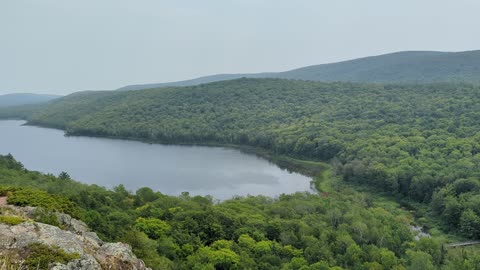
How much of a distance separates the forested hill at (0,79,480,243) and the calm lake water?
9.50 metres

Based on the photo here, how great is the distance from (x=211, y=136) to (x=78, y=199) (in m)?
83.2

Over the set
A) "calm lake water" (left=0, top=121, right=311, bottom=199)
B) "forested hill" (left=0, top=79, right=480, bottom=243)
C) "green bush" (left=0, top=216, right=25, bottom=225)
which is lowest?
"calm lake water" (left=0, top=121, right=311, bottom=199)

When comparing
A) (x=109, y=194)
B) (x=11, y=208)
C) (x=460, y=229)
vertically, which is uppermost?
(x=11, y=208)

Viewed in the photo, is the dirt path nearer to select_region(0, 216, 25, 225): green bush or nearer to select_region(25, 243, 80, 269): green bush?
select_region(0, 216, 25, 225): green bush

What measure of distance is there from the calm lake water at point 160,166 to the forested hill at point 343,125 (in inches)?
374

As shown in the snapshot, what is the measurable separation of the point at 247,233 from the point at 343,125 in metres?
72.9

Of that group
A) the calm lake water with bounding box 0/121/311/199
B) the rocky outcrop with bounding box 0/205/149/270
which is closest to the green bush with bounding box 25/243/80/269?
the rocky outcrop with bounding box 0/205/149/270

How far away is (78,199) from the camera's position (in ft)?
95.9

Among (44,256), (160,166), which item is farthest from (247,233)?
(160,166)

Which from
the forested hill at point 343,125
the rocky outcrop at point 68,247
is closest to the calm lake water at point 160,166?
the forested hill at point 343,125

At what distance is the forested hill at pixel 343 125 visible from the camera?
56094mm

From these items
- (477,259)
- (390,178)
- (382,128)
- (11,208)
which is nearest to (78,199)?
(11,208)

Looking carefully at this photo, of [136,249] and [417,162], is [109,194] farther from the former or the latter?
[417,162]

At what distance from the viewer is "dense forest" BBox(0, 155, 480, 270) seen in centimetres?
2359
